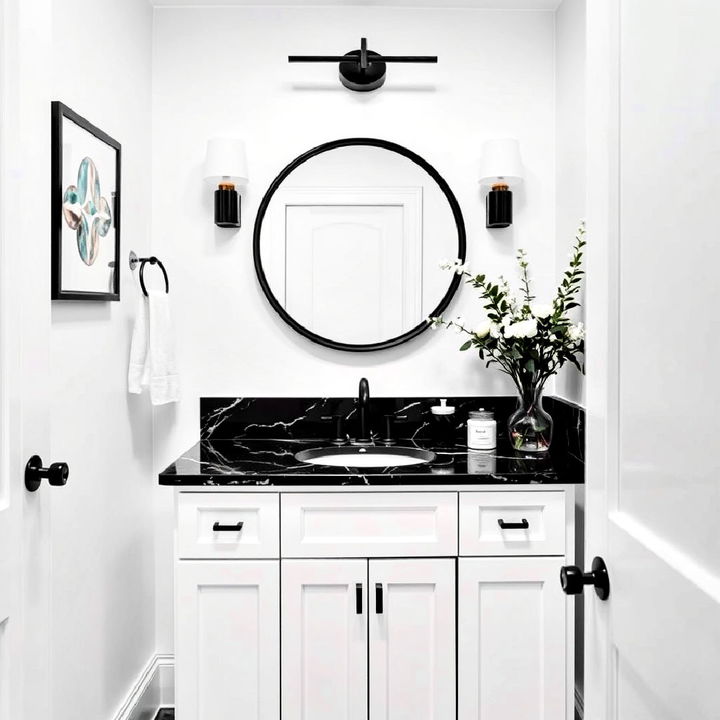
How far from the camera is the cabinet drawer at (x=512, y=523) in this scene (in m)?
1.87

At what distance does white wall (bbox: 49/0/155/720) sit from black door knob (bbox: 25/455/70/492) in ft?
1.51

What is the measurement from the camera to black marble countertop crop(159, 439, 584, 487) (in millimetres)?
1840

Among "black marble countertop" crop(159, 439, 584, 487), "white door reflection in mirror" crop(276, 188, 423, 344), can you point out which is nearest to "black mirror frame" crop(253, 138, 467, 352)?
"white door reflection in mirror" crop(276, 188, 423, 344)

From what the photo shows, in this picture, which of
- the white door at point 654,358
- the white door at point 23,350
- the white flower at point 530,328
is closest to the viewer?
the white door at point 654,358

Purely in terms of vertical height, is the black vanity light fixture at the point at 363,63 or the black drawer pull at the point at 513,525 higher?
the black vanity light fixture at the point at 363,63

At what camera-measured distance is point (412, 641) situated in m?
1.86

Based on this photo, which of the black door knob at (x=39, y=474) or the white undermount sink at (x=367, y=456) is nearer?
the black door knob at (x=39, y=474)

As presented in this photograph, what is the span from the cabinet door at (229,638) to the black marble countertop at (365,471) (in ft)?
0.77

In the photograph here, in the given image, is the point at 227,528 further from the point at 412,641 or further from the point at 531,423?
the point at 531,423

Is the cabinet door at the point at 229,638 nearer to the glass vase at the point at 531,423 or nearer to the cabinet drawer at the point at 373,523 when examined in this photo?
the cabinet drawer at the point at 373,523

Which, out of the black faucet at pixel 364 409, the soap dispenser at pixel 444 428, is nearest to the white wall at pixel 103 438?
the black faucet at pixel 364 409

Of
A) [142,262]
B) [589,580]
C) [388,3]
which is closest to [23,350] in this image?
[589,580]

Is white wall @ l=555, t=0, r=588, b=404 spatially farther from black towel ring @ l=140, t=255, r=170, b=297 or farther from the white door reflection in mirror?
black towel ring @ l=140, t=255, r=170, b=297

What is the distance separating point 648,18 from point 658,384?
0.44m
